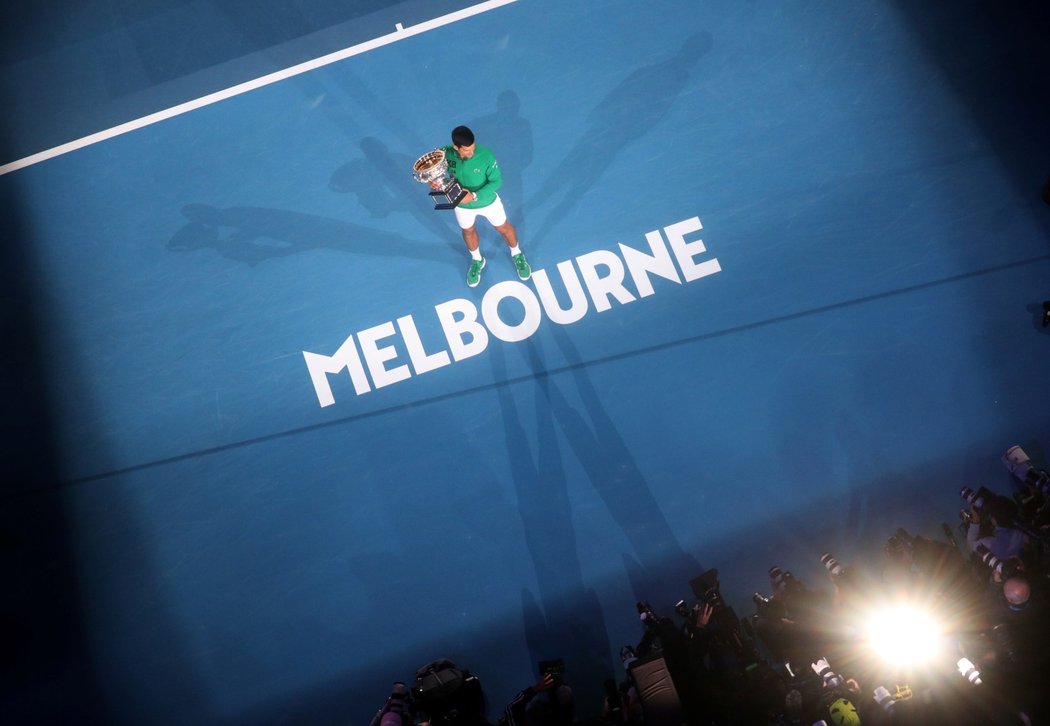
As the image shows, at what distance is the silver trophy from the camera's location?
7.50 m

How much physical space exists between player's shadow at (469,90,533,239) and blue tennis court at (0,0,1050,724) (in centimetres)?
5

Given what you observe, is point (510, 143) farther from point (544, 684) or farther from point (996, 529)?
point (996, 529)

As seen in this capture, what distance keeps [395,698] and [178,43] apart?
364 inches

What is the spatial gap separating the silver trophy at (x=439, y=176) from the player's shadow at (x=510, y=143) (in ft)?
5.31

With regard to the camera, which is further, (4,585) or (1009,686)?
(4,585)

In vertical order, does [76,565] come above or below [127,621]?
above

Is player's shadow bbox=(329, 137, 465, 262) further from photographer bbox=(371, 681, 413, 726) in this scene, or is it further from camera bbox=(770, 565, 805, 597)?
camera bbox=(770, 565, 805, 597)

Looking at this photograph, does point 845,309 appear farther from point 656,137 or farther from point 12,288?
point 12,288

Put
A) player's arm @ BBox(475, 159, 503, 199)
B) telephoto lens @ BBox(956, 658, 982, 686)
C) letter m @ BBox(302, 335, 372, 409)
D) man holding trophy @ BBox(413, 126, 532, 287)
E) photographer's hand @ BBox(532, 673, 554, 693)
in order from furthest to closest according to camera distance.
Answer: letter m @ BBox(302, 335, 372, 409)
player's arm @ BBox(475, 159, 503, 199)
man holding trophy @ BBox(413, 126, 532, 287)
photographer's hand @ BBox(532, 673, 554, 693)
telephoto lens @ BBox(956, 658, 982, 686)

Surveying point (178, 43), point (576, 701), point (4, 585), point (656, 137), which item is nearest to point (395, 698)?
point (576, 701)

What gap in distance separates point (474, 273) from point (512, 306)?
612mm

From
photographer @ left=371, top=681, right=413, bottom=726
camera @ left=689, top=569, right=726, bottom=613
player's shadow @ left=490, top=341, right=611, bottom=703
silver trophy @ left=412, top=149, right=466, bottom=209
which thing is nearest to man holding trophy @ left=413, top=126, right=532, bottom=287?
silver trophy @ left=412, top=149, right=466, bottom=209

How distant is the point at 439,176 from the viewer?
298 inches

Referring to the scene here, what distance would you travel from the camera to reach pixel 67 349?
920 centimetres
